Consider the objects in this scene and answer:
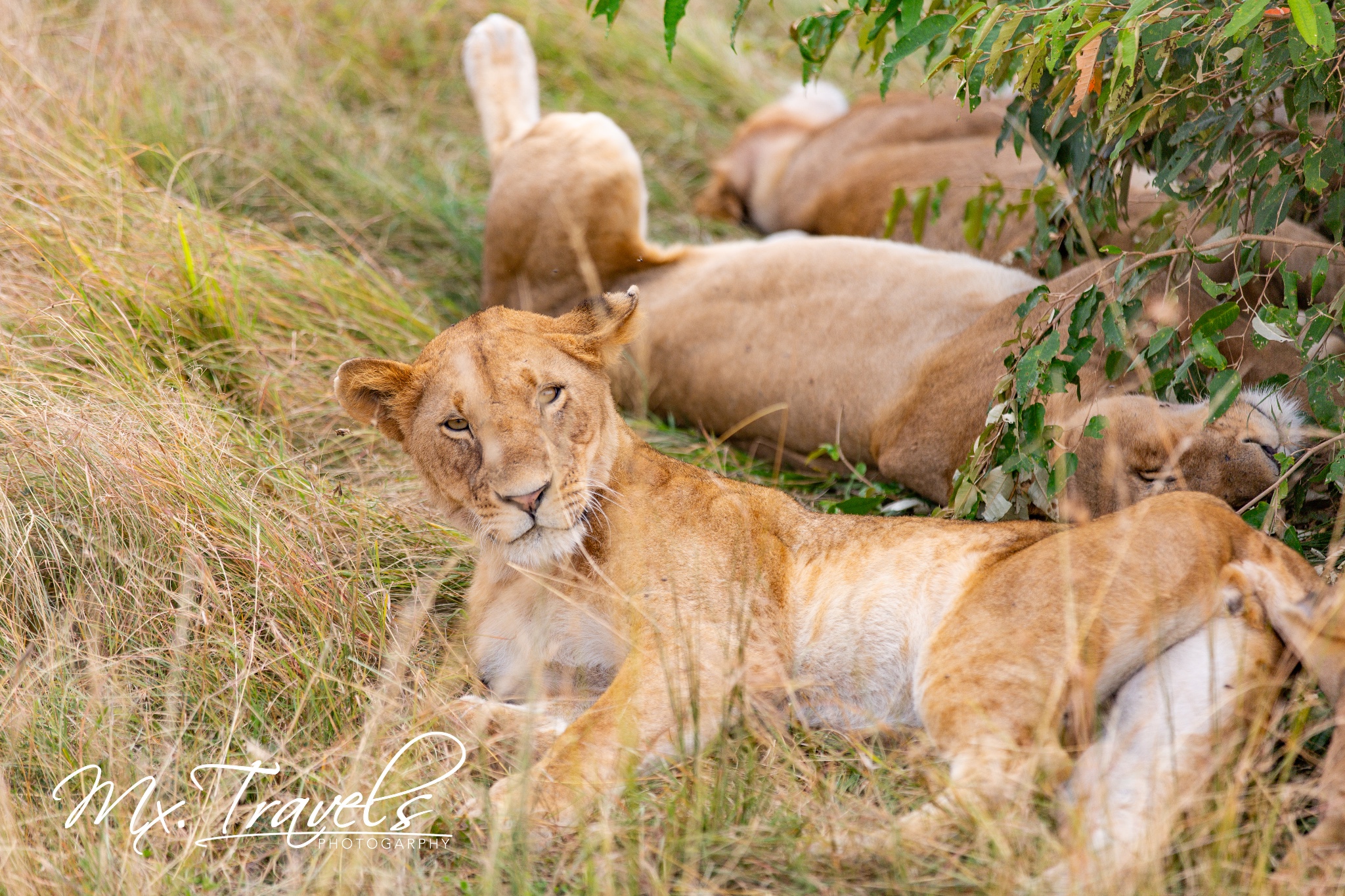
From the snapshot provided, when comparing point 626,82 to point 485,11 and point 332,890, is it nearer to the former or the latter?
point 485,11

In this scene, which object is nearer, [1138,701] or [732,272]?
[1138,701]

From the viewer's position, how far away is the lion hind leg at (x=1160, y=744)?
236cm

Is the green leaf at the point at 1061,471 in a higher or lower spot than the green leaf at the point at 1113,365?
lower

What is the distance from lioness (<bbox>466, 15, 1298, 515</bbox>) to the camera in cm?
372

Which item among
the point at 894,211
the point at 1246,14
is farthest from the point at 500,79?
the point at 1246,14

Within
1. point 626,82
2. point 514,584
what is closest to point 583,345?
point 514,584

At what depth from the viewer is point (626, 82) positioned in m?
7.47

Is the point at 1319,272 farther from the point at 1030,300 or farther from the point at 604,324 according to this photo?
the point at 604,324

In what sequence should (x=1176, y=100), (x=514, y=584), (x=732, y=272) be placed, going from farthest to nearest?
1. (x=732, y=272)
2. (x=1176, y=100)
3. (x=514, y=584)

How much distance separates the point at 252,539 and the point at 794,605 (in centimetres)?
144

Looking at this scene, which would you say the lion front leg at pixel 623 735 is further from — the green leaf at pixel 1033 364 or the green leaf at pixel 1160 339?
the green leaf at pixel 1160 339

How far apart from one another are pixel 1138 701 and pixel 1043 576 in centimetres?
31

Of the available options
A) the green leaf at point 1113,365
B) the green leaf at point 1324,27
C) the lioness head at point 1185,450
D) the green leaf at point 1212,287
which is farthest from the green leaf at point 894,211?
the green leaf at point 1324,27
